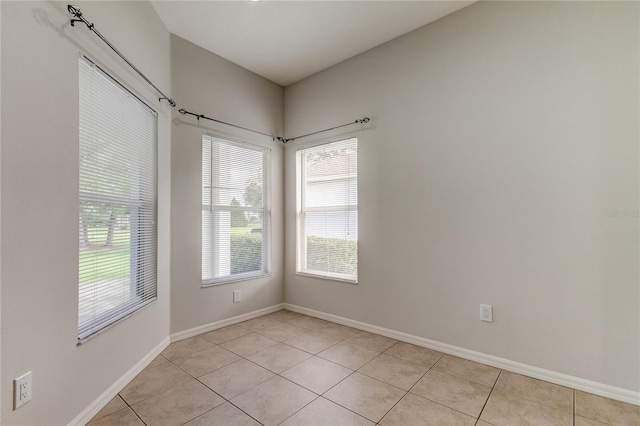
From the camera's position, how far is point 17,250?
134 cm

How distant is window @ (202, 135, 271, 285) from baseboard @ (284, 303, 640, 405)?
131 centimetres

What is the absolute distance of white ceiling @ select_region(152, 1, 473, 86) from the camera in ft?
8.21

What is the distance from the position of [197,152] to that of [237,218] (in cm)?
82

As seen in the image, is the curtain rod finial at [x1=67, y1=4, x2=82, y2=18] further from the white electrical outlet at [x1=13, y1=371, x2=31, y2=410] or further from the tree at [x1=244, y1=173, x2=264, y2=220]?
the tree at [x1=244, y1=173, x2=264, y2=220]

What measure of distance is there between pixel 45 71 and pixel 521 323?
3268mm

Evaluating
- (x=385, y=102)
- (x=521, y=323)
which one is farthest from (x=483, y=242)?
(x=385, y=102)

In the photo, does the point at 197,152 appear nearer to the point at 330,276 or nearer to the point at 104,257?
the point at 104,257

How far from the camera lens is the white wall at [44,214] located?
131cm

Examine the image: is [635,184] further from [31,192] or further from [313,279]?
[31,192]

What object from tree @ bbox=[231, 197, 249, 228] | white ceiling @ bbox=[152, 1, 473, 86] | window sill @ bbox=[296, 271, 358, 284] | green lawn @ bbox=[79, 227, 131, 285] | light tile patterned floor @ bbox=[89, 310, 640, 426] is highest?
white ceiling @ bbox=[152, 1, 473, 86]

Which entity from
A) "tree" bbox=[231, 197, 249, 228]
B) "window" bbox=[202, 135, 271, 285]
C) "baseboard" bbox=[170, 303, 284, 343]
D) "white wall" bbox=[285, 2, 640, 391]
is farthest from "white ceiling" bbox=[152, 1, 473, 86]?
"baseboard" bbox=[170, 303, 284, 343]

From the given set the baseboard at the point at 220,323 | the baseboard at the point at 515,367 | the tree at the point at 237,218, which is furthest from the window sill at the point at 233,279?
the baseboard at the point at 515,367

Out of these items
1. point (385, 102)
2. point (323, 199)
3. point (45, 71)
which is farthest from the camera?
point (323, 199)

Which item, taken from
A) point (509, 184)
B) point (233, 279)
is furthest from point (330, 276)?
point (509, 184)
